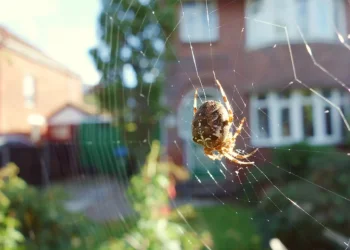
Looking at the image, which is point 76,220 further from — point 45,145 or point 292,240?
point 45,145

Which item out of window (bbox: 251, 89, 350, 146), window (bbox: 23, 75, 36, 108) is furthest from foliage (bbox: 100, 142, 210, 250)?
window (bbox: 23, 75, 36, 108)

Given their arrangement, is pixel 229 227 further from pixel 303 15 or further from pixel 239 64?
pixel 303 15

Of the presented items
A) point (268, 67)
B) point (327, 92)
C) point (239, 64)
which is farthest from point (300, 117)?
point (239, 64)

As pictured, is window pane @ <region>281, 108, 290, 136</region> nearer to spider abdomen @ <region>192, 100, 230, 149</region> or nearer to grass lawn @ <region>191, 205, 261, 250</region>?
Result: grass lawn @ <region>191, 205, 261, 250</region>

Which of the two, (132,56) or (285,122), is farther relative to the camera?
(285,122)

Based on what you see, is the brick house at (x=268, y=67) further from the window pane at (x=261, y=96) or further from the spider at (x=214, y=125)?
the spider at (x=214, y=125)

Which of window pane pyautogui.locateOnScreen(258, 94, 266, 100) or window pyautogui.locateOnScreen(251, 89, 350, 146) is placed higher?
window pane pyautogui.locateOnScreen(258, 94, 266, 100)

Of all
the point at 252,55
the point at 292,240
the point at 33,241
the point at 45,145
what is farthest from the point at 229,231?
the point at 45,145
